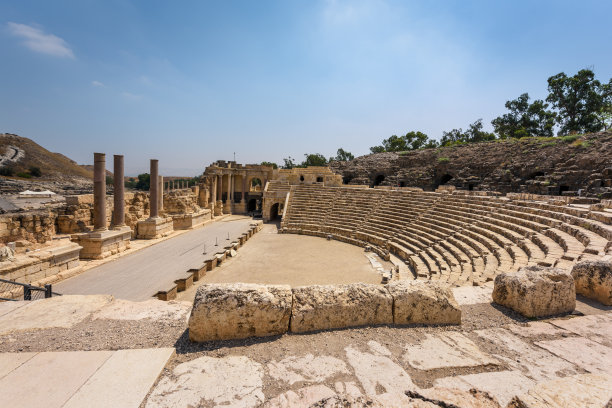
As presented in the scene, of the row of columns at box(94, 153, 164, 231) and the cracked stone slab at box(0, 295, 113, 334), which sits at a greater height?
the row of columns at box(94, 153, 164, 231)

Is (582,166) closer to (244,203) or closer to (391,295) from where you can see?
(391,295)

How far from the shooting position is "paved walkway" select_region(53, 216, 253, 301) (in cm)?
769

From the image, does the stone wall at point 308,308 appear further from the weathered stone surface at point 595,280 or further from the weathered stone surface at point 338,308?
the weathered stone surface at point 595,280

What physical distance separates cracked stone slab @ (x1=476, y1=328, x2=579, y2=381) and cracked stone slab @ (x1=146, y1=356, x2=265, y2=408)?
7.39ft

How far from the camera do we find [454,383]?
2207mm

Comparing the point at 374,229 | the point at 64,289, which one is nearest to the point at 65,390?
the point at 64,289

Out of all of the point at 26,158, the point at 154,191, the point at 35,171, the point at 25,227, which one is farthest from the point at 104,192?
the point at 26,158

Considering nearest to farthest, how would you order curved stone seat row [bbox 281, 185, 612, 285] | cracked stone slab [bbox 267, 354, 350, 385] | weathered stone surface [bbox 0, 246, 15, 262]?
cracked stone slab [bbox 267, 354, 350, 385] < curved stone seat row [bbox 281, 185, 612, 285] < weathered stone surface [bbox 0, 246, 15, 262]

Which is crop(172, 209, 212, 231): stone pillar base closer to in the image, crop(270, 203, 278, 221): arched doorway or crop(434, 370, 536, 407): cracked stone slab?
crop(270, 203, 278, 221): arched doorway

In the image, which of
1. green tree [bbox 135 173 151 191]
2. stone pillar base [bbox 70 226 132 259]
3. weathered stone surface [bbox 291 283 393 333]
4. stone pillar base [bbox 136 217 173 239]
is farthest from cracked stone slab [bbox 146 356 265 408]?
green tree [bbox 135 173 151 191]

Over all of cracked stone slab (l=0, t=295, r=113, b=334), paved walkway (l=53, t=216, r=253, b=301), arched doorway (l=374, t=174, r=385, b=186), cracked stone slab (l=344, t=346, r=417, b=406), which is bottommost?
paved walkway (l=53, t=216, r=253, b=301)

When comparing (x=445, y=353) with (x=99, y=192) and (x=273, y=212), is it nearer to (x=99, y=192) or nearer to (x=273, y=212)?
(x=99, y=192)

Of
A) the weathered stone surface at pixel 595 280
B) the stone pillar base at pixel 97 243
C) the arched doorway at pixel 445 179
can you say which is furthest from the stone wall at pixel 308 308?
the arched doorway at pixel 445 179

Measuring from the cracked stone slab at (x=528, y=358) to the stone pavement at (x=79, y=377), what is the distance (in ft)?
10.3
